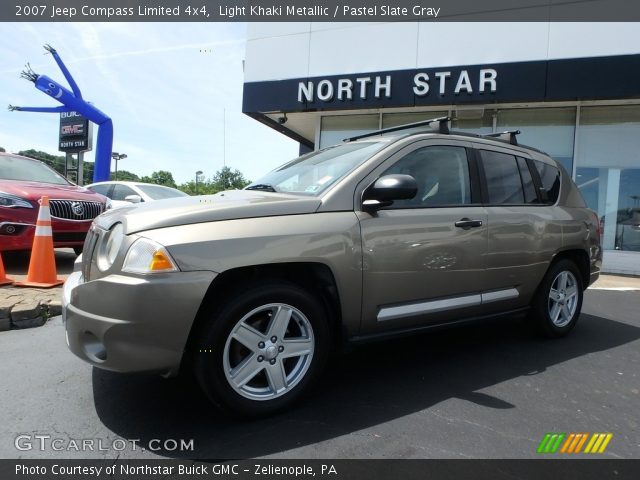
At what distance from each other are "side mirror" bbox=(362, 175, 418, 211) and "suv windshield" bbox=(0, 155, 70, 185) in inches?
230

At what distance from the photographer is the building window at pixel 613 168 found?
9.34 m

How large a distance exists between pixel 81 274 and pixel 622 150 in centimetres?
1053

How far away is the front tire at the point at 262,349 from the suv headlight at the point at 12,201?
15.1 feet

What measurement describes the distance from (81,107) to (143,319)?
20310 mm

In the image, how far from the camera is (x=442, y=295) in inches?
122

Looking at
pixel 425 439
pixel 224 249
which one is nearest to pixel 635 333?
pixel 425 439

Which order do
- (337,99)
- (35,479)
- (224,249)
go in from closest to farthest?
(35,479)
(224,249)
(337,99)

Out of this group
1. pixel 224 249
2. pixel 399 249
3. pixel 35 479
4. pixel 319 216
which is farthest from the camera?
pixel 399 249

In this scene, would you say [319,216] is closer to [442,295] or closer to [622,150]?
[442,295]

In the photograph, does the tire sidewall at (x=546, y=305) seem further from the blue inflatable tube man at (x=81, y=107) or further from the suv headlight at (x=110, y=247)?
the blue inflatable tube man at (x=81, y=107)

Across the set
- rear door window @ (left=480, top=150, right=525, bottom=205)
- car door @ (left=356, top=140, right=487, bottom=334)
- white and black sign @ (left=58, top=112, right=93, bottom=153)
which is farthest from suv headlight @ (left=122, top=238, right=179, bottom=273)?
white and black sign @ (left=58, top=112, right=93, bottom=153)

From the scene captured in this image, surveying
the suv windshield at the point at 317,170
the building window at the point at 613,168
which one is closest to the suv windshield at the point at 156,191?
the suv windshield at the point at 317,170

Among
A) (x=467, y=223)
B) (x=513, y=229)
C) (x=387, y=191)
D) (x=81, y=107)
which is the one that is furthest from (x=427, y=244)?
(x=81, y=107)

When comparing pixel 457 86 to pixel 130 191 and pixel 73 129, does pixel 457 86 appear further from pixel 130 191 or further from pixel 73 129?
pixel 73 129
